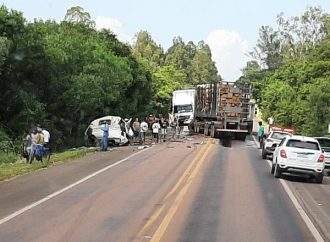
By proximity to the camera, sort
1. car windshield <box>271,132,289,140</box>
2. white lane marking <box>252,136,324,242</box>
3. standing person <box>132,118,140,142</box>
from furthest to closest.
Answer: standing person <box>132,118,140,142</box> → car windshield <box>271,132,289,140</box> → white lane marking <box>252,136,324,242</box>

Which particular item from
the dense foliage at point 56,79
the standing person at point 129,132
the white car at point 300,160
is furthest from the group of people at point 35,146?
the standing person at point 129,132

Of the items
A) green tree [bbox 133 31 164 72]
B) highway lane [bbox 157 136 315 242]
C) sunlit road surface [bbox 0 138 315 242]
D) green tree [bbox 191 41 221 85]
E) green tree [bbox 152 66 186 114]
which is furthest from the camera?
green tree [bbox 191 41 221 85]

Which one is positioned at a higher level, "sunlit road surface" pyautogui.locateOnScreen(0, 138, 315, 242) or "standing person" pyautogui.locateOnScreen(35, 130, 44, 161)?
"standing person" pyautogui.locateOnScreen(35, 130, 44, 161)

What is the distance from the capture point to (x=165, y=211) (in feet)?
46.2

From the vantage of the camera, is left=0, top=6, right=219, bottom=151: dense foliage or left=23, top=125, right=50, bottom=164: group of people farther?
left=0, top=6, right=219, bottom=151: dense foliage

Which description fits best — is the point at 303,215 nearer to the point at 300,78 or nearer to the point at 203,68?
the point at 300,78

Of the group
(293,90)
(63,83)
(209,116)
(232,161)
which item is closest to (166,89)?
(293,90)

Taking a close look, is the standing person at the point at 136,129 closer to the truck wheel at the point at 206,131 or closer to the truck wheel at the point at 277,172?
the truck wheel at the point at 206,131

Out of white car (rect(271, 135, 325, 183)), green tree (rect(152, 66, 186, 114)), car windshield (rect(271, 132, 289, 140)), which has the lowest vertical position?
white car (rect(271, 135, 325, 183))

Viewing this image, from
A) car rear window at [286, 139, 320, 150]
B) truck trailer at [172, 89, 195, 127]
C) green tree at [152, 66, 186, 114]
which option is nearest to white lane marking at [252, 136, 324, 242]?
car rear window at [286, 139, 320, 150]

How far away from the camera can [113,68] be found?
48.7 metres

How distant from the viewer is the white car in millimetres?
23438

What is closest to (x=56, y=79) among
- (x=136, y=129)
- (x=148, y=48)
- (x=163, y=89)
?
(x=136, y=129)

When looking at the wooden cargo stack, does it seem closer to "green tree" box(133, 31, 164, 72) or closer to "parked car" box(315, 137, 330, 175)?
"parked car" box(315, 137, 330, 175)
